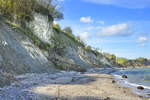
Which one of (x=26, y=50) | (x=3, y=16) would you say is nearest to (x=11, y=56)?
(x=26, y=50)

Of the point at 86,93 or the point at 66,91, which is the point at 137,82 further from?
the point at 66,91

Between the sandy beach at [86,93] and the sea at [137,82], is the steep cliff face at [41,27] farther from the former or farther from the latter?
the sandy beach at [86,93]

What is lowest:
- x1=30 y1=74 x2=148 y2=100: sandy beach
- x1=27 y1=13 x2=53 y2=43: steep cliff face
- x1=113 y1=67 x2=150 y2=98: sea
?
x1=113 y1=67 x2=150 y2=98: sea

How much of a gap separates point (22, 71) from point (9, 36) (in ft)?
25.5

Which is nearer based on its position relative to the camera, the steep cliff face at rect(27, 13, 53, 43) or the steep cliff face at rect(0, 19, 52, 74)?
the steep cliff face at rect(0, 19, 52, 74)

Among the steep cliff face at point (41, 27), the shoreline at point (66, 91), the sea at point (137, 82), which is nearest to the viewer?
the shoreline at point (66, 91)

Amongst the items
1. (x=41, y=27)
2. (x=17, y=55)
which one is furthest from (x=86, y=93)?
(x=41, y=27)

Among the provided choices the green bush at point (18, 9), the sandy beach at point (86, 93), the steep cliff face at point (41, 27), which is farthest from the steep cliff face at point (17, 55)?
the steep cliff face at point (41, 27)

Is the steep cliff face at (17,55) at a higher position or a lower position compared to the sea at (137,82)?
higher

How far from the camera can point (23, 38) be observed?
2909 cm

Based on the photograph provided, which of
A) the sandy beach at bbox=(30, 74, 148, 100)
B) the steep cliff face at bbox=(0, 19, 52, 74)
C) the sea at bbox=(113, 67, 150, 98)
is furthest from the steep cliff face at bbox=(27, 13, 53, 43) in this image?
the sandy beach at bbox=(30, 74, 148, 100)

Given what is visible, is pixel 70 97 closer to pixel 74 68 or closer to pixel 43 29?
pixel 74 68

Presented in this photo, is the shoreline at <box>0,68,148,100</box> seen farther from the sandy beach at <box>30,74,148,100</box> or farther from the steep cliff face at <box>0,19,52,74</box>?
the steep cliff face at <box>0,19,52,74</box>

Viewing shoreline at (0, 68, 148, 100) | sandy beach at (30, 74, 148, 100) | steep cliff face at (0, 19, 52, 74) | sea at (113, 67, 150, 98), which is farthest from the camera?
steep cliff face at (0, 19, 52, 74)
